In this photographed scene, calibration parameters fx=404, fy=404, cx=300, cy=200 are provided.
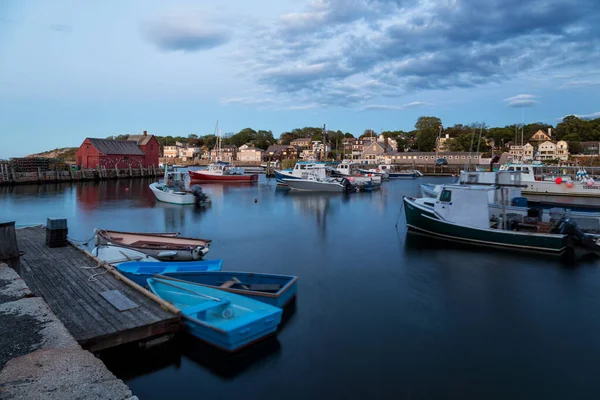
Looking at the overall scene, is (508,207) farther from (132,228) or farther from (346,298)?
(132,228)

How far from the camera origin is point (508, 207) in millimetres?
18625

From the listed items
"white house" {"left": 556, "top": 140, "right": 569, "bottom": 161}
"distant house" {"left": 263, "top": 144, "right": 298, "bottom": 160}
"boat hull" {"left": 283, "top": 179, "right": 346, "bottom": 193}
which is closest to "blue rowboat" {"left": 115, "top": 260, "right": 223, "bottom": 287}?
"boat hull" {"left": 283, "top": 179, "right": 346, "bottom": 193}

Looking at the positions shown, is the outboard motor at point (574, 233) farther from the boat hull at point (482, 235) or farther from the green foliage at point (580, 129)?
the green foliage at point (580, 129)

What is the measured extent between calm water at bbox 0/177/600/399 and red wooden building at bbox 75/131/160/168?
39.9m

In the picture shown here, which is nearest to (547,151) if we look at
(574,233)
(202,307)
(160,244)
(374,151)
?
(374,151)

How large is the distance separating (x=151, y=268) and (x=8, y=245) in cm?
326

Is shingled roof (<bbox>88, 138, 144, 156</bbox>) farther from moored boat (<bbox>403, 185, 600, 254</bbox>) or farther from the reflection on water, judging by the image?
moored boat (<bbox>403, 185, 600, 254</bbox>)

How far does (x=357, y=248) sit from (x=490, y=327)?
8236 mm

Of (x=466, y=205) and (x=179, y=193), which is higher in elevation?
(x=466, y=205)

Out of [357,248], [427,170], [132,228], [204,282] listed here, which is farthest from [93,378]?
[427,170]

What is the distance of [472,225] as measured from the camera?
1698 cm

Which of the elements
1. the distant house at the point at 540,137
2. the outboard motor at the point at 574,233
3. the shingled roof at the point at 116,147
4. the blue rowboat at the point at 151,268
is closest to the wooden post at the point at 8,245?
the blue rowboat at the point at 151,268

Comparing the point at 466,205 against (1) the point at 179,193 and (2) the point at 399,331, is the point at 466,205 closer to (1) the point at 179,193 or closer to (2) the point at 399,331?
(2) the point at 399,331

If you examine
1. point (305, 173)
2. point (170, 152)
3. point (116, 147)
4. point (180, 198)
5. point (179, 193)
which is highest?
point (170, 152)
